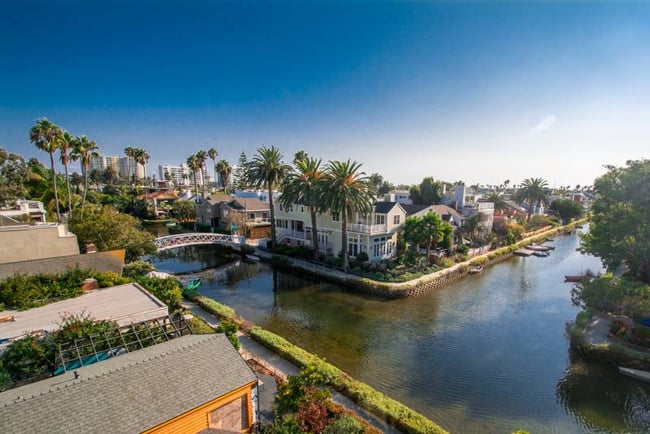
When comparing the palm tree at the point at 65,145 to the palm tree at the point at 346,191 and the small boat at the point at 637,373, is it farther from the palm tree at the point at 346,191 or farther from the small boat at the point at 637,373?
the small boat at the point at 637,373

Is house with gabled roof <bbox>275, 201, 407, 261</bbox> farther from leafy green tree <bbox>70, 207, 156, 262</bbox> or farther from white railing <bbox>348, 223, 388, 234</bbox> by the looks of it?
leafy green tree <bbox>70, 207, 156, 262</bbox>

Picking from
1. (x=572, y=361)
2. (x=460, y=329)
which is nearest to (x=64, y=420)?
(x=460, y=329)

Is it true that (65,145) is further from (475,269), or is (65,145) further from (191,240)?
(475,269)

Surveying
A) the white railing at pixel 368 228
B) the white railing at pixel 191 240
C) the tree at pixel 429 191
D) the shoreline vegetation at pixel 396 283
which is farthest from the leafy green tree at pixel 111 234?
the tree at pixel 429 191

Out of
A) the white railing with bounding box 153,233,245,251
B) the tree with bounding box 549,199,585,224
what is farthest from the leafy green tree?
the tree with bounding box 549,199,585,224

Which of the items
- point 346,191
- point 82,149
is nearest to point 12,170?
point 82,149
